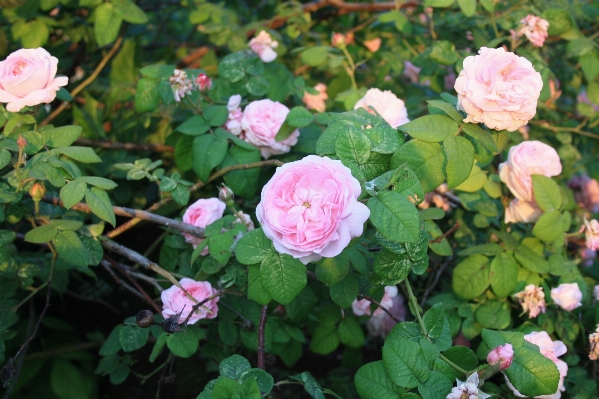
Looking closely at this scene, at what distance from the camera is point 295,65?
8.79ft

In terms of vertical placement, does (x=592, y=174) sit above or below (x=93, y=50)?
below

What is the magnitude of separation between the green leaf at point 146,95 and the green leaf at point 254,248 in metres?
0.83

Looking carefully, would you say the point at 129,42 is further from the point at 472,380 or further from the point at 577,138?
the point at 472,380

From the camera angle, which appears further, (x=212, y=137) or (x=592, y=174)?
(x=592, y=174)

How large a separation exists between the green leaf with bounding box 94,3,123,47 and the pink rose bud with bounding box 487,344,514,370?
A: 1.61m

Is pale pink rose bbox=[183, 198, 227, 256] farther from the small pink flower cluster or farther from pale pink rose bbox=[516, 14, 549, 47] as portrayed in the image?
pale pink rose bbox=[516, 14, 549, 47]

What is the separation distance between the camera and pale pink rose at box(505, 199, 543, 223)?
5.28 feet

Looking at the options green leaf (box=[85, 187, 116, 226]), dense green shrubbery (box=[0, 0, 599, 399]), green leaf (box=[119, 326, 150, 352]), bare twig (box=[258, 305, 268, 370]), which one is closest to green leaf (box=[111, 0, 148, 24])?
dense green shrubbery (box=[0, 0, 599, 399])

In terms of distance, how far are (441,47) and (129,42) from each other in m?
1.43

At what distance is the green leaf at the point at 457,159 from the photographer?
3.89ft

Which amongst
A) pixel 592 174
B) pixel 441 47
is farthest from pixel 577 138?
pixel 441 47

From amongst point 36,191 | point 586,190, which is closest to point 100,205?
point 36,191

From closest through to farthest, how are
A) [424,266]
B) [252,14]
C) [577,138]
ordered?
[424,266] → [577,138] → [252,14]

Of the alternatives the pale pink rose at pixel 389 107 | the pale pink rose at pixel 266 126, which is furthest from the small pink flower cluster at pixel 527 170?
the pale pink rose at pixel 266 126
